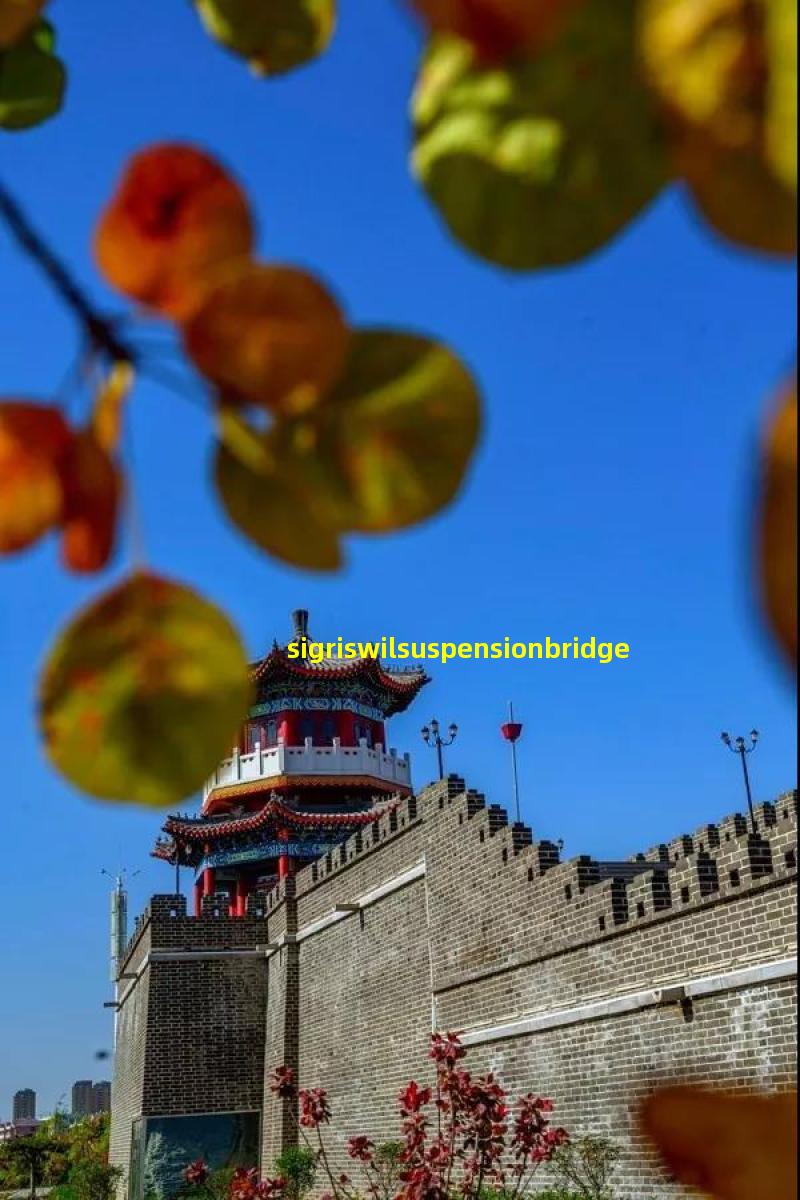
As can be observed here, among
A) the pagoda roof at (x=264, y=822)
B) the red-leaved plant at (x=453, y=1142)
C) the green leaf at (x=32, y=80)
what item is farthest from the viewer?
the pagoda roof at (x=264, y=822)

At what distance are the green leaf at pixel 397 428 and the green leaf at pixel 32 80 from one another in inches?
10.0

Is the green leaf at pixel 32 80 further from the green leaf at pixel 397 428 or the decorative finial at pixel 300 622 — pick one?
the decorative finial at pixel 300 622

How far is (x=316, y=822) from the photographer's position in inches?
966

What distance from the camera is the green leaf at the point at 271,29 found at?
1.19 ft

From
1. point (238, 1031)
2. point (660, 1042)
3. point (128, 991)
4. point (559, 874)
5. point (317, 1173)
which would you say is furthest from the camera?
point (128, 991)

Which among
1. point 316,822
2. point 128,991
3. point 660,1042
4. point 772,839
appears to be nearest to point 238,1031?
point 128,991

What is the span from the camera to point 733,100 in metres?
0.23

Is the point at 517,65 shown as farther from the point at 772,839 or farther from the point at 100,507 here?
the point at 772,839

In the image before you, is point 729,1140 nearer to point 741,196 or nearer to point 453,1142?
point 741,196

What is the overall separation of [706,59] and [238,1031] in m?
19.6

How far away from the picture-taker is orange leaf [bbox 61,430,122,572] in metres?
0.30

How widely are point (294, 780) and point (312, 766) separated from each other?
0.47 metres

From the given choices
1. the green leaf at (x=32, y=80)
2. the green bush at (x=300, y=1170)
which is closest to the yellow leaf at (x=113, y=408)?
the green leaf at (x=32, y=80)

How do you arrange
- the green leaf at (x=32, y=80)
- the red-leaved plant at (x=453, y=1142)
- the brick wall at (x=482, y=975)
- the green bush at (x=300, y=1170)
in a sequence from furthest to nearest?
the green bush at (x=300, y=1170), the brick wall at (x=482, y=975), the red-leaved plant at (x=453, y=1142), the green leaf at (x=32, y=80)
